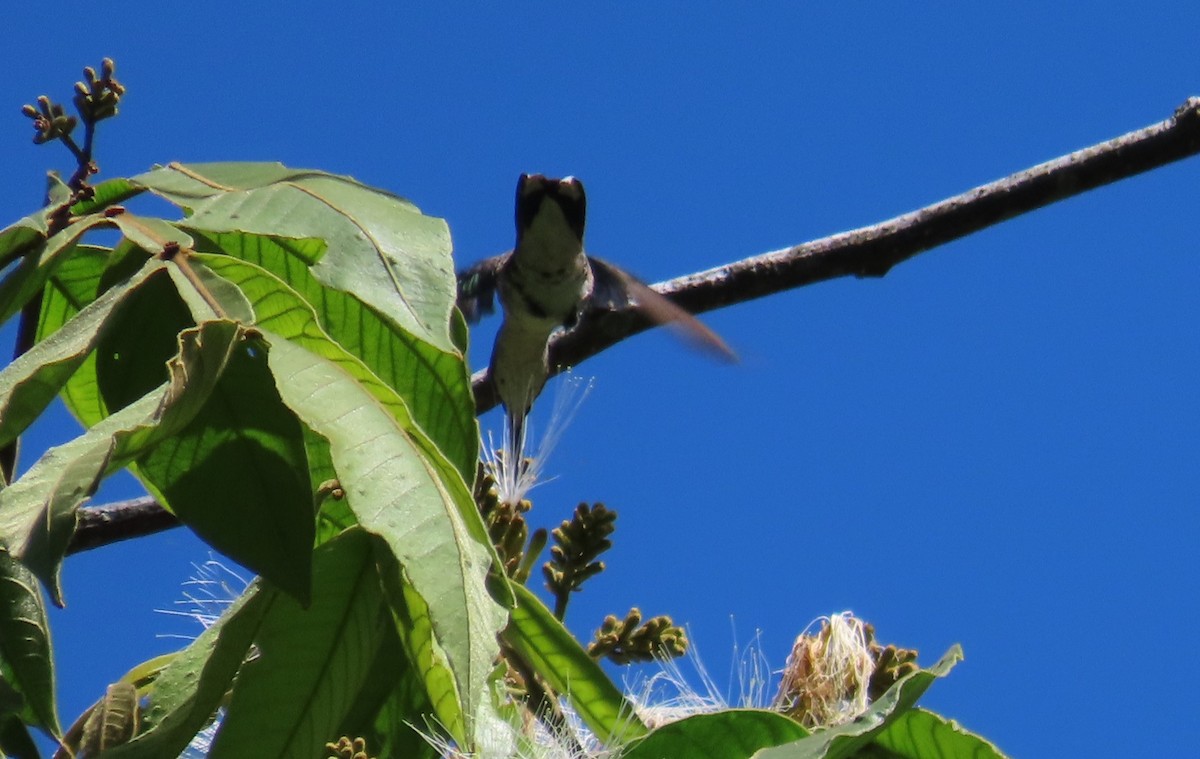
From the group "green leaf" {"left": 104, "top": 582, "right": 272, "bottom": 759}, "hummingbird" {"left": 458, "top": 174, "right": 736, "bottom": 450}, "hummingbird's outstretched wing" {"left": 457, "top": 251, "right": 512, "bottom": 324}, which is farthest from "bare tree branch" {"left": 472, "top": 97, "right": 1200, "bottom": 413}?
"hummingbird's outstretched wing" {"left": 457, "top": 251, "right": 512, "bottom": 324}

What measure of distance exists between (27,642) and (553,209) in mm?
3556

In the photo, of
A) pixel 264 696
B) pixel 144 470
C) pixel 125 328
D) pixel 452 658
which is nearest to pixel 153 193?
pixel 125 328

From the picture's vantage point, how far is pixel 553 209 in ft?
15.2

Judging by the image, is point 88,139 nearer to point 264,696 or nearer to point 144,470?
point 144,470

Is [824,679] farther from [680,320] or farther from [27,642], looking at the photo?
[680,320]

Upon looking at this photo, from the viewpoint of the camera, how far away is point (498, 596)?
108 cm

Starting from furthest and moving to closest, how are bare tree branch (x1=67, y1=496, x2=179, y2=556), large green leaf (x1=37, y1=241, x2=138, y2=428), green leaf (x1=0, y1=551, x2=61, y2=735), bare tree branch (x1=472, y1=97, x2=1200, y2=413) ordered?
Result: bare tree branch (x1=472, y1=97, x2=1200, y2=413)
bare tree branch (x1=67, y1=496, x2=179, y2=556)
large green leaf (x1=37, y1=241, x2=138, y2=428)
green leaf (x1=0, y1=551, x2=61, y2=735)

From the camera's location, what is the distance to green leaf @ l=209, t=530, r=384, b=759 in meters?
1.15

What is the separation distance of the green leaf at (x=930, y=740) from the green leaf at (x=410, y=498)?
346mm

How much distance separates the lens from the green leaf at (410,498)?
901mm

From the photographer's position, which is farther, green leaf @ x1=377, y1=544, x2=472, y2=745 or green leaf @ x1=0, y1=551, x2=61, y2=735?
green leaf @ x1=0, y1=551, x2=61, y2=735

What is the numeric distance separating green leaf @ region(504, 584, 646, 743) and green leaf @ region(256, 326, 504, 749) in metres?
0.26

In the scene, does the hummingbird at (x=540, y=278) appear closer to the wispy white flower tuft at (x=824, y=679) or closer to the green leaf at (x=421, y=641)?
the wispy white flower tuft at (x=824, y=679)

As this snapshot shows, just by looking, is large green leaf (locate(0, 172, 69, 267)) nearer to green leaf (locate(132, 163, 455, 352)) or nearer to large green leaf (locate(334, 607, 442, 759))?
green leaf (locate(132, 163, 455, 352))
